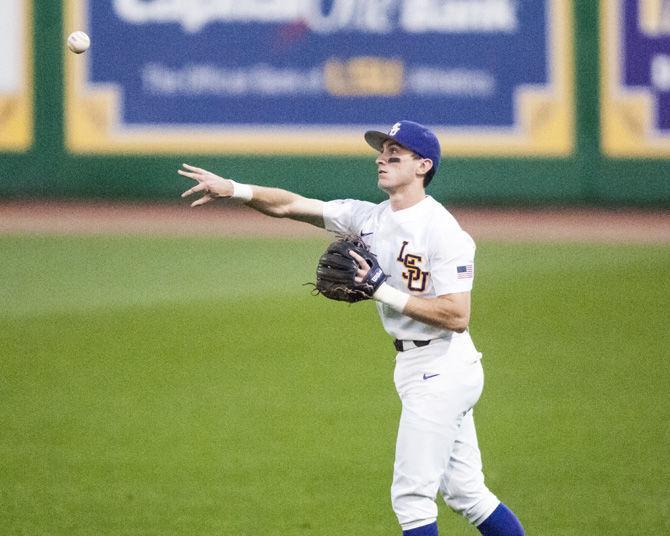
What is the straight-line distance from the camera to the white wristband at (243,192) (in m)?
5.92

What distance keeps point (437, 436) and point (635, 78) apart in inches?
479

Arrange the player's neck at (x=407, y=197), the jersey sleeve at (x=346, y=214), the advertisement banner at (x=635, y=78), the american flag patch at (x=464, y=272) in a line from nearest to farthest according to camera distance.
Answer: the american flag patch at (x=464, y=272) < the player's neck at (x=407, y=197) < the jersey sleeve at (x=346, y=214) < the advertisement banner at (x=635, y=78)

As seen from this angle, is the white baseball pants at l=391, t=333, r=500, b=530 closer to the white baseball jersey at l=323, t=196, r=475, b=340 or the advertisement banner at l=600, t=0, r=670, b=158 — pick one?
the white baseball jersey at l=323, t=196, r=475, b=340

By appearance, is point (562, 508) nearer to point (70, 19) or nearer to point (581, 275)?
point (581, 275)

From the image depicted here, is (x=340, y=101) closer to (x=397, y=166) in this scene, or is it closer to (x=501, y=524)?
(x=397, y=166)

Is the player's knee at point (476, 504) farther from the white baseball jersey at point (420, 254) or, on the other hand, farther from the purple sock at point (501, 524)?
the white baseball jersey at point (420, 254)

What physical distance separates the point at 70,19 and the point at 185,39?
155 cm

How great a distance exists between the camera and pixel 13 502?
22.6 feet

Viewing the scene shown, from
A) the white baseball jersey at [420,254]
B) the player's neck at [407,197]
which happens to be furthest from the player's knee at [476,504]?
the player's neck at [407,197]

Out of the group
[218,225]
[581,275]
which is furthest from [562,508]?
[218,225]

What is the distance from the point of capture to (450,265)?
5441mm

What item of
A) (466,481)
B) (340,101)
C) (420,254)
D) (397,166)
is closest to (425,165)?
(397,166)

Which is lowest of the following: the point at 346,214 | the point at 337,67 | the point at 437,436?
the point at 437,436

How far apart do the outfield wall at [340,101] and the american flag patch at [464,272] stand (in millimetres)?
11416
